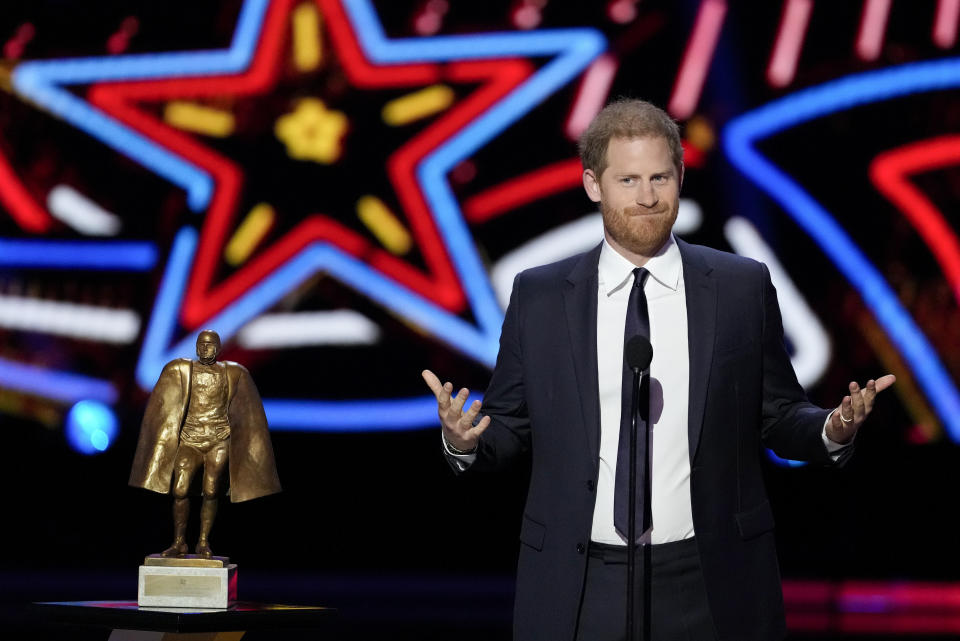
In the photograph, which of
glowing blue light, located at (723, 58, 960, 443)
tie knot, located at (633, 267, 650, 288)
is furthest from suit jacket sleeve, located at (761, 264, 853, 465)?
glowing blue light, located at (723, 58, 960, 443)

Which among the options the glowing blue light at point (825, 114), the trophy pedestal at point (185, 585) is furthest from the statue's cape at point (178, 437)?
the glowing blue light at point (825, 114)

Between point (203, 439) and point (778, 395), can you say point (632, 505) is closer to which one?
point (778, 395)

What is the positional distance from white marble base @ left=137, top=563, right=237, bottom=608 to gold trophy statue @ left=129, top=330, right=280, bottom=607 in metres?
0.03

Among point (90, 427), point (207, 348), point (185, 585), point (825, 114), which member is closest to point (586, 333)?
point (207, 348)

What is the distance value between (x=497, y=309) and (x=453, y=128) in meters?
0.83

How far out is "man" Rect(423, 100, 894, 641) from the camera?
2033 millimetres

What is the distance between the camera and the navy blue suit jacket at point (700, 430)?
205 cm

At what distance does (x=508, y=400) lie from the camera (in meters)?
2.34

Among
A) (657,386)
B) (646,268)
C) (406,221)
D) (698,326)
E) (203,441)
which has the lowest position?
(203,441)

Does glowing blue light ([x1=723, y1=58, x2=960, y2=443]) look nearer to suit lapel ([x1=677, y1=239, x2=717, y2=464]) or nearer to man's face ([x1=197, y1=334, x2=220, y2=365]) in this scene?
suit lapel ([x1=677, y1=239, x2=717, y2=464])

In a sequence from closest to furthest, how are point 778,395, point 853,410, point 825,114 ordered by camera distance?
point 853,410 → point 778,395 → point 825,114

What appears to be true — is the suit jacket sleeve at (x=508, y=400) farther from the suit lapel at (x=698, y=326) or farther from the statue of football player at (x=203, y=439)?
the statue of football player at (x=203, y=439)

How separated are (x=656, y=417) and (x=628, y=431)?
0.08 m

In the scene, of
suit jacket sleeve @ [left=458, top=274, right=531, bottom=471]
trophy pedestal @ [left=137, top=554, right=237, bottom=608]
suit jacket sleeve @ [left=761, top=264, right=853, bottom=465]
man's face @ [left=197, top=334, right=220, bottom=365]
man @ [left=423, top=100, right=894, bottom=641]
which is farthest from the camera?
man's face @ [left=197, top=334, right=220, bottom=365]
